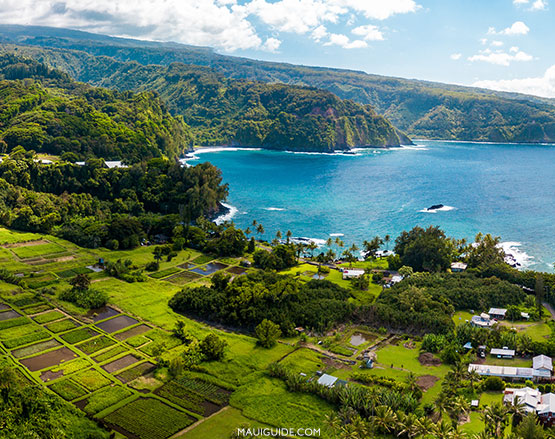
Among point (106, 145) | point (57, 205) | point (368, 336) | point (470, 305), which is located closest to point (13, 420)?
point (368, 336)

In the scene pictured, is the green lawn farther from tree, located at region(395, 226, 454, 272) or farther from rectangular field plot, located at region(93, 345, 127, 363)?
tree, located at region(395, 226, 454, 272)

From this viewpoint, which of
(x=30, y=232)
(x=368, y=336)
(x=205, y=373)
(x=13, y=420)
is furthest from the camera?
(x=30, y=232)

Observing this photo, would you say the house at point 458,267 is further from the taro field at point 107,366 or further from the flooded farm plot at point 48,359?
the flooded farm plot at point 48,359

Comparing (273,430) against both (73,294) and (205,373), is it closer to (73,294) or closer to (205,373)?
(205,373)

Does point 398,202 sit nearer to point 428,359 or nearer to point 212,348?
point 428,359

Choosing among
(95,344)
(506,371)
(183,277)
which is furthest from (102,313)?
(506,371)

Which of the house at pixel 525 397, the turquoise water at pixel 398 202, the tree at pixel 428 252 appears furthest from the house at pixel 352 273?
the house at pixel 525 397
